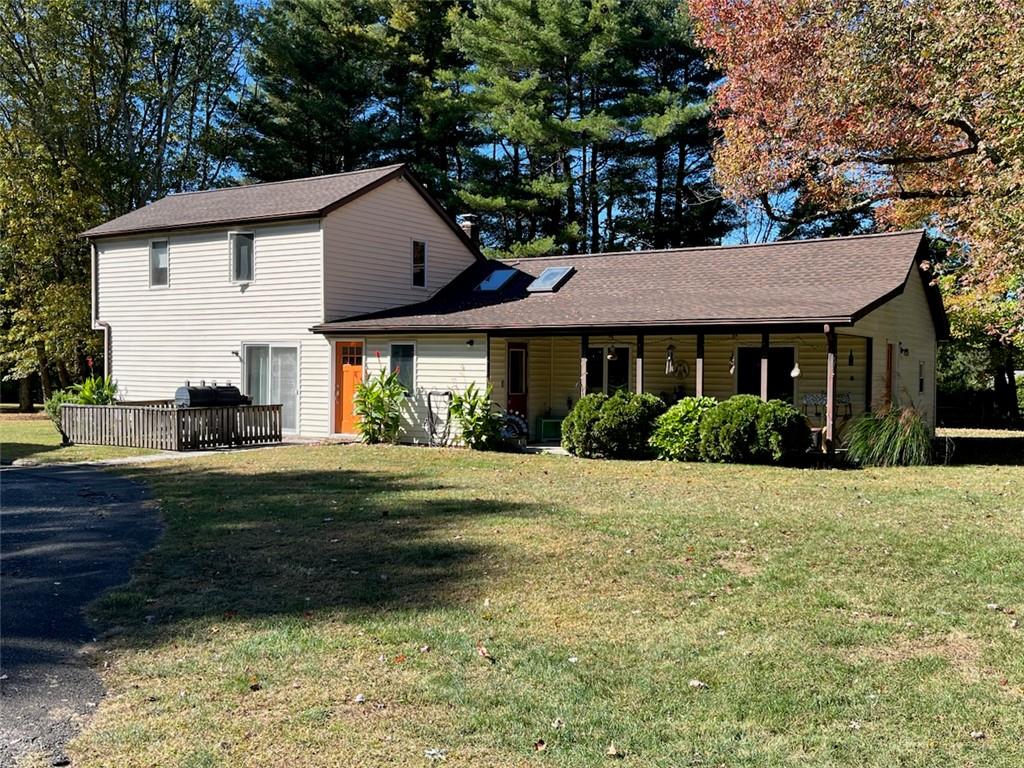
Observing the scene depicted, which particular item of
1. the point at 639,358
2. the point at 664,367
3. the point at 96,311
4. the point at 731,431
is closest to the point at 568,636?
the point at 731,431

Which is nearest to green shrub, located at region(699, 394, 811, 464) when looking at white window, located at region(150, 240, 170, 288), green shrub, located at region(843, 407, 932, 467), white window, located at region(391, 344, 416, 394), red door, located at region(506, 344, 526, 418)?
green shrub, located at region(843, 407, 932, 467)

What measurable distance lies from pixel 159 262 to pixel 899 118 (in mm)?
19072

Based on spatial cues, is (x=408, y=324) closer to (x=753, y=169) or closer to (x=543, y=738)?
(x=753, y=169)

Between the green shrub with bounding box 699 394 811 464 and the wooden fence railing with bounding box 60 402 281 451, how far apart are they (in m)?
9.71

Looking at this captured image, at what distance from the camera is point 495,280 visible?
2247 centimetres

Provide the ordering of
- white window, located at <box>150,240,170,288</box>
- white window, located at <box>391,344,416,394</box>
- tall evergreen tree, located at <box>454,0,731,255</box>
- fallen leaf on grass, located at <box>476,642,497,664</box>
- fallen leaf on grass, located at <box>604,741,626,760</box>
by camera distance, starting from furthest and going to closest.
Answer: tall evergreen tree, located at <box>454,0,731,255</box> → white window, located at <box>150,240,170,288</box> → white window, located at <box>391,344,416,394</box> → fallen leaf on grass, located at <box>476,642,497,664</box> → fallen leaf on grass, located at <box>604,741,626,760</box>

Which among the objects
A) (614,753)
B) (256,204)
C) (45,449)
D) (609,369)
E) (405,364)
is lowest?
(614,753)

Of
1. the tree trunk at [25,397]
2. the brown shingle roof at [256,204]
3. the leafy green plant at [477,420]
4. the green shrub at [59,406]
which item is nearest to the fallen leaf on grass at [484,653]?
the leafy green plant at [477,420]

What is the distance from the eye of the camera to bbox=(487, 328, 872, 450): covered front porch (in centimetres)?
1819

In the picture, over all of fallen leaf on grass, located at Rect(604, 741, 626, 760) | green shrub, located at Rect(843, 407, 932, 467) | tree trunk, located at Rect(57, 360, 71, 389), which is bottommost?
fallen leaf on grass, located at Rect(604, 741, 626, 760)

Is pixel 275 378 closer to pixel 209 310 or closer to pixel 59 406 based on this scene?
pixel 209 310

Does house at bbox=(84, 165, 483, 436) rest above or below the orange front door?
above

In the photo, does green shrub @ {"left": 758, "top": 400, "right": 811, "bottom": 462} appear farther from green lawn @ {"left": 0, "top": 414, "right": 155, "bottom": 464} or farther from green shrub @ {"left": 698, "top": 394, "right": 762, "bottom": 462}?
green lawn @ {"left": 0, "top": 414, "right": 155, "bottom": 464}

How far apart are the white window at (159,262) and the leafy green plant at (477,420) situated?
1020 cm
